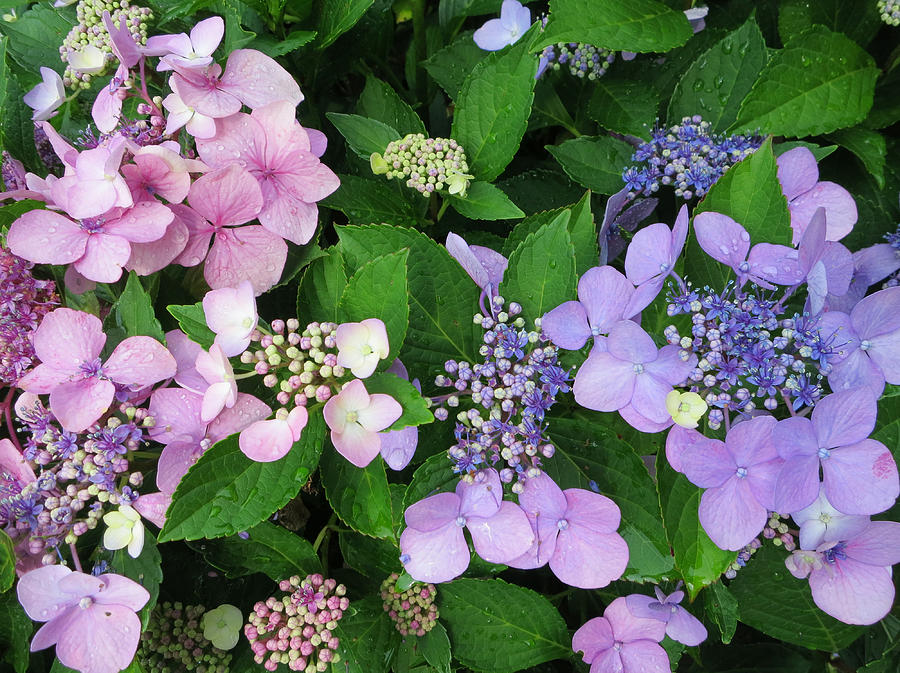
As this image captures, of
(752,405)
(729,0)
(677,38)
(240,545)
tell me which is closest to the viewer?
(752,405)

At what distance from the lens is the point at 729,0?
171cm

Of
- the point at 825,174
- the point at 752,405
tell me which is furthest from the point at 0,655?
the point at 825,174

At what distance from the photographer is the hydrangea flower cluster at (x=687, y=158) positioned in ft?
4.05

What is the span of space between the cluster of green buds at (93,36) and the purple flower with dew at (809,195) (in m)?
1.12

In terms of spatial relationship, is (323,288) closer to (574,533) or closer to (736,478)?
(574,533)

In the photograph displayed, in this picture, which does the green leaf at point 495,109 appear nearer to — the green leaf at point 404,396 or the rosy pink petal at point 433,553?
the green leaf at point 404,396

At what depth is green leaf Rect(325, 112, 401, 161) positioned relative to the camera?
1252mm

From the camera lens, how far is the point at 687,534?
90 centimetres

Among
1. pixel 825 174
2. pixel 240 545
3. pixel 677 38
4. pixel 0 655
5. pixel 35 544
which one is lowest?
pixel 0 655

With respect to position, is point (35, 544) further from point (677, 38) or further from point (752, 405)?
point (677, 38)

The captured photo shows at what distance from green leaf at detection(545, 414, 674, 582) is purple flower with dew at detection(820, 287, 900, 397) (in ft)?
0.94

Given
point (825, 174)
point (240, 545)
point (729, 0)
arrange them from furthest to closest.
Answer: point (729, 0)
point (825, 174)
point (240, 545)

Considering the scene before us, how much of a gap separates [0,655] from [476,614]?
2.78 feet

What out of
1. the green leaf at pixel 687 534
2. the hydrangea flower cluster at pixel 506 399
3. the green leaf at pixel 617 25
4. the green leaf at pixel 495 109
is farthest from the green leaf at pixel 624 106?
the green leaf at pixel 687 534
